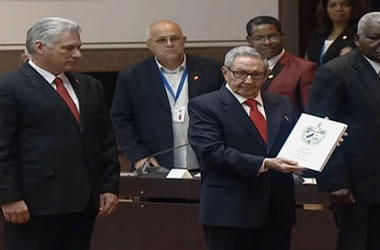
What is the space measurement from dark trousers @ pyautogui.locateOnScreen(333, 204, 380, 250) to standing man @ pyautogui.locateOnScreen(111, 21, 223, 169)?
1782mm

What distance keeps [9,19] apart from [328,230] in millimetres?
4166

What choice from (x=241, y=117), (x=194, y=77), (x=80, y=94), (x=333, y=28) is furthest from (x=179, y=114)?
(x=241, y=117)

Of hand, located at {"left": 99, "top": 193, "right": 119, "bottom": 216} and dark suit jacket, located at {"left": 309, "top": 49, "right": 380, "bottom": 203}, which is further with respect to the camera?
hand, located at {"left": 99, "top": 193, "right": 119, "bottom": 216}

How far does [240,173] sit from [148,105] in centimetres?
197

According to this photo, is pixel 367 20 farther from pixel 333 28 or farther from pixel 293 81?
pixel 333 28

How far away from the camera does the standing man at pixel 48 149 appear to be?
527cm

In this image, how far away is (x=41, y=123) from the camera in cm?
530

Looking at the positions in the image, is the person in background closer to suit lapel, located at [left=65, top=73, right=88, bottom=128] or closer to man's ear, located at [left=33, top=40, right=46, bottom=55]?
suit lapel, located at [left=65, top=73, right=88, bottom=128]

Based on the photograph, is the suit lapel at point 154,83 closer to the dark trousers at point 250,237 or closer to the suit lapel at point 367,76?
the dark trousers at point 250,237

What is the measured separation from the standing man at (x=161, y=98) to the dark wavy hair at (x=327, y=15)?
3.25 ft

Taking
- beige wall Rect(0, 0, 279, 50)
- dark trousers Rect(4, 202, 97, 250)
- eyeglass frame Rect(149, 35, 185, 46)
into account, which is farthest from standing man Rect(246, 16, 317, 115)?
beige wall Rect(0, 0, 279, 50)

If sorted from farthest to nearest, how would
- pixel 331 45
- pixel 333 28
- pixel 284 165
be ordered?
pixel 333 28 → pixel 331 45 → pixel 284 165

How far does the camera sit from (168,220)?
22.9ft

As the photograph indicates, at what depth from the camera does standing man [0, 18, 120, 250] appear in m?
5.27
